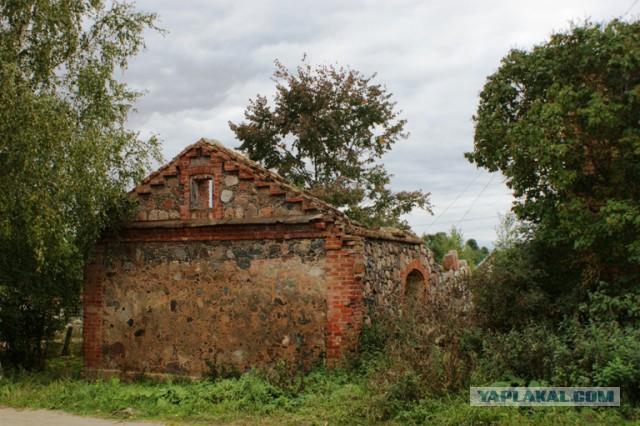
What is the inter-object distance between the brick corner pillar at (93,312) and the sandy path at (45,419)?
131 inches

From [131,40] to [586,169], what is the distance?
9941 millimetres

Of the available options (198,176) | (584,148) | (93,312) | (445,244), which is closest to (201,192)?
(198,176)

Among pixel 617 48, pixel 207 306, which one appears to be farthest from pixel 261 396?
pixel 617 48

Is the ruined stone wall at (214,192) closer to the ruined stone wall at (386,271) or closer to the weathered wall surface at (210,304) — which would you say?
the weathered wall surface at (210,304)

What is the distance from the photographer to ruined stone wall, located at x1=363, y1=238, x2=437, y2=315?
11625mm

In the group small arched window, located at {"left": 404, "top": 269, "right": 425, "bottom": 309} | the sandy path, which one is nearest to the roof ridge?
small arched window, located at {"left": 404, "top": 269, "right": 425, "bottom": 309}

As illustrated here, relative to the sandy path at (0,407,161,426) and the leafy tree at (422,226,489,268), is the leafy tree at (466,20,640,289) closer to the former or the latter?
the sandy path at (0,407,161,426)

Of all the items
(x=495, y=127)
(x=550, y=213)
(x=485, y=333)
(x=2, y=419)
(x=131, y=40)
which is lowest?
(x=2, y=419)

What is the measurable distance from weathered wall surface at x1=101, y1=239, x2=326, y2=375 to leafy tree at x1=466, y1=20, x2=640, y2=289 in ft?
13.2

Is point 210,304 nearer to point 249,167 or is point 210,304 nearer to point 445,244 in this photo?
point 249,167

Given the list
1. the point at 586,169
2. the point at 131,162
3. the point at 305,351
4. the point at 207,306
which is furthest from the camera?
the point at 131,162

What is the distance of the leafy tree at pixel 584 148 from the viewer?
9.40 m

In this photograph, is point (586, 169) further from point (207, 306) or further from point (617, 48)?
point (207, 306)

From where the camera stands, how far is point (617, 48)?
9.58 m
